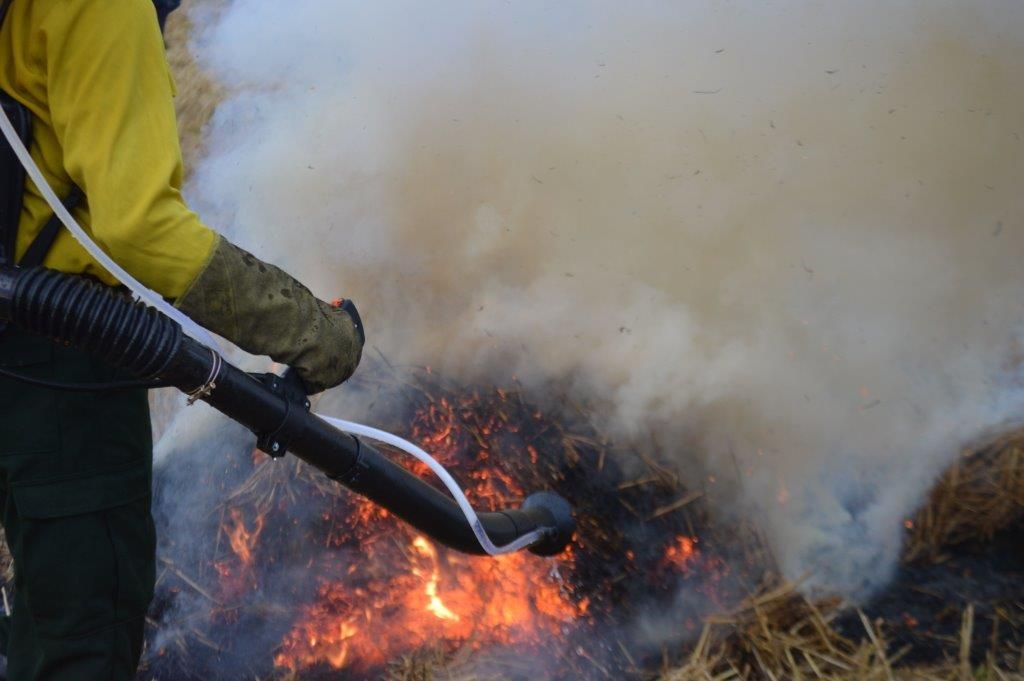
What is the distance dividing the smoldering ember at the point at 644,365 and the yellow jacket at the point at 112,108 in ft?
2.35

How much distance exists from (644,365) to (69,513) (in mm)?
1832

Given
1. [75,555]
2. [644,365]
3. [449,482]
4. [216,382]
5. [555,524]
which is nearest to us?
[216,382]

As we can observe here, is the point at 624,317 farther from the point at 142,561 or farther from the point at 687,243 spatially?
the point at 142,561

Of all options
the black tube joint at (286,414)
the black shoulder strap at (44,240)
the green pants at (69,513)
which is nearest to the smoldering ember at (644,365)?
the black tube joint at (286,414)

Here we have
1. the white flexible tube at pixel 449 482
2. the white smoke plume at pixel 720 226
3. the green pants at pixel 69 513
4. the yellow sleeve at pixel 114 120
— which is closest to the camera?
the yellow sleeve at pixel 114 120

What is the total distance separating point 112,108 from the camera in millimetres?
1861

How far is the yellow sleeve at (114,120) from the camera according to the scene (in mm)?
1857

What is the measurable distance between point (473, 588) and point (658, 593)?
1.93ft

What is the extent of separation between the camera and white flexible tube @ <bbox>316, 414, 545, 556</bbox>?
2.42 m

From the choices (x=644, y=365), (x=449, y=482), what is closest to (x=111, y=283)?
(x=449, y=482)

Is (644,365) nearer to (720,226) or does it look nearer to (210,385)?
(720,226)

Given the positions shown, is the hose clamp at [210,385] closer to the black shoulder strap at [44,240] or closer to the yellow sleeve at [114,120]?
the yellow sleeve at [114,120]

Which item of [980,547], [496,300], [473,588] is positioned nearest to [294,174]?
[496,300]

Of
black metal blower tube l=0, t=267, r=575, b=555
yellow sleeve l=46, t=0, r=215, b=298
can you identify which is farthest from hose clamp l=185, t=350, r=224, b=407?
yellow sleeve l=46, t=0, r=215, b=298
